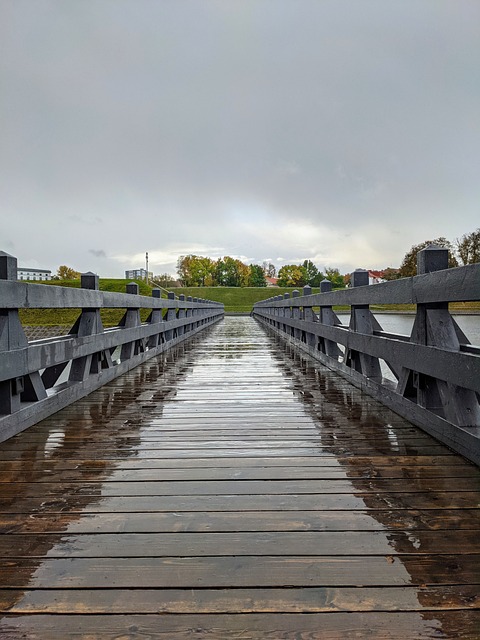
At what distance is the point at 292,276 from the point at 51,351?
97.2 meters

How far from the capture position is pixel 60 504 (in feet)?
5.86

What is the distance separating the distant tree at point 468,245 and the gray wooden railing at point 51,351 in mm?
27826

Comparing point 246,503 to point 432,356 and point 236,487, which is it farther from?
point 432,356

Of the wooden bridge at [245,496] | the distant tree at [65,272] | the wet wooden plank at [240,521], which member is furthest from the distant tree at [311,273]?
the wet wooden plank at [240,521]

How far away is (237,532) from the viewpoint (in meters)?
1.56

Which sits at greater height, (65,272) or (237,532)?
(65,272)

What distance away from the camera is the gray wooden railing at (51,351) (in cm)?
267

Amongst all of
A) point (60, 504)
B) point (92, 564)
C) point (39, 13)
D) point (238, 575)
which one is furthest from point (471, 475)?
point (39, 13)

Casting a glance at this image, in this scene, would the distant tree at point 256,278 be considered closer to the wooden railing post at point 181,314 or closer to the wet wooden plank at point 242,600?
the wooden railing post at point 181,314

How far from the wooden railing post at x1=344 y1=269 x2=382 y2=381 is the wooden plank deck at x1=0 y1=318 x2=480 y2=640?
1043mm

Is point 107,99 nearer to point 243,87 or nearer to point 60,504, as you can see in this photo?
point 243,87

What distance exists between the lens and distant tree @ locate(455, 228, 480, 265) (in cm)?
2878

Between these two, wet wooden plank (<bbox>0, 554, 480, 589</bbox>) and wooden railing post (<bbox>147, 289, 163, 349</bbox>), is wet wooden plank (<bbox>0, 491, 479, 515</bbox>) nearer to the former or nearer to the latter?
wet wooden plank (<bbox>0, 554, 480, 589</bbox>)

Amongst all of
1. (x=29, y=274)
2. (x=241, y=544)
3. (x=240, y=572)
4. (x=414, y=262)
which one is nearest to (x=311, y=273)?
(x=414, y=262)
